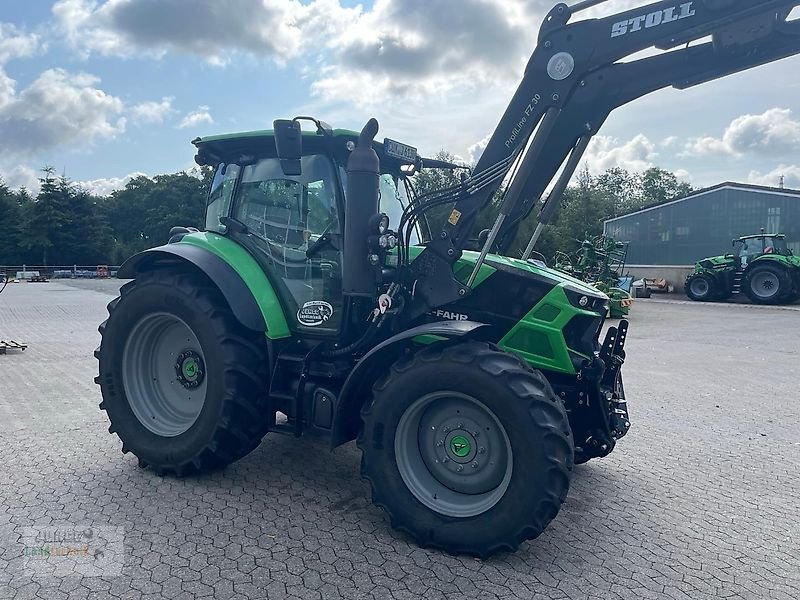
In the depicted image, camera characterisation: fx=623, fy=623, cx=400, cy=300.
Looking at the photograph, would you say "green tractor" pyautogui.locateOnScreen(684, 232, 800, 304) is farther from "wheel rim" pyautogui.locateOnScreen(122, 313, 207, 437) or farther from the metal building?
"wheel rim" pyautogui.locateOnScreen(122, 313, 207, 437)

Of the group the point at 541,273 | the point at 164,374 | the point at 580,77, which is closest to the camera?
the point at 580,77

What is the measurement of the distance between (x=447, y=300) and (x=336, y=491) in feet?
5.18

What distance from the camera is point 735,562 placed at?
3.50 m

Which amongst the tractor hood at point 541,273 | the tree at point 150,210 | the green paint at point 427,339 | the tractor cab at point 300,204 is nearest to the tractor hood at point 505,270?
the tractor hood at point 541,273

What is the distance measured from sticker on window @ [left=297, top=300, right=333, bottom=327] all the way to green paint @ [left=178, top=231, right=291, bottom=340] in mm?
140

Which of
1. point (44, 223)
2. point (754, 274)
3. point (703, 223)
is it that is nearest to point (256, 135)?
point (754, 274)

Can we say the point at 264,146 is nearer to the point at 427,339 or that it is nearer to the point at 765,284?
the point at 427,339

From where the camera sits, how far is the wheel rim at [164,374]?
16.0 feet

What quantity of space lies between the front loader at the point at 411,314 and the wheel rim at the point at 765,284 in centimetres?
2172

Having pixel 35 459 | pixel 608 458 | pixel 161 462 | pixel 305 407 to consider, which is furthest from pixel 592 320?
pixel 35 459

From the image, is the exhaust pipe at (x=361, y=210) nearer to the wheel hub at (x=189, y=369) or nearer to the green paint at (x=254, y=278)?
the green paint at (x=254, y=278)

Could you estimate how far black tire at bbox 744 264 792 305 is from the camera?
2248cm

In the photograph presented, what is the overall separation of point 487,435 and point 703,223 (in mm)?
31640

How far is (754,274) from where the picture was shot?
2325cm
